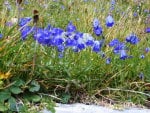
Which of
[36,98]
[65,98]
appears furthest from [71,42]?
[36,98]

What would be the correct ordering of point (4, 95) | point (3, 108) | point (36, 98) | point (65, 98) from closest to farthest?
point (3, 108), point (4, 95), point (36, 98), point (65, 98)

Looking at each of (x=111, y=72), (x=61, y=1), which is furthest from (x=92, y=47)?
(x=61, y=1)

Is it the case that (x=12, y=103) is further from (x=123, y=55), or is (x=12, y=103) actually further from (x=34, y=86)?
(x=123, y=55)

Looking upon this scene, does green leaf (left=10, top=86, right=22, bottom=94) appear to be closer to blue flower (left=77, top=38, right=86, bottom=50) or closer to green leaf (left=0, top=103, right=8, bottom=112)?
green leaf (left=0, top=103, right=8, bottom=112)

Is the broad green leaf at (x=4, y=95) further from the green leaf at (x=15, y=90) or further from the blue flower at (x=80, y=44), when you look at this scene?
the blue flower at (x=80, y=44)

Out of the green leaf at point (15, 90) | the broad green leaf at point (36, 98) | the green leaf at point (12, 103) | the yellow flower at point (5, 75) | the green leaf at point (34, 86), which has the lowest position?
the green leaf at point (12, 103)

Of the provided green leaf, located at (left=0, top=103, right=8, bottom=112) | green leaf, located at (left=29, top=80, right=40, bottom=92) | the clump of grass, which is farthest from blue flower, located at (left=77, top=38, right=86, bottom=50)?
green leaf, located at (left=0, top=103, right=8, bottom=112)

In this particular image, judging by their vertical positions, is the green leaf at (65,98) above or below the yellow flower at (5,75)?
below

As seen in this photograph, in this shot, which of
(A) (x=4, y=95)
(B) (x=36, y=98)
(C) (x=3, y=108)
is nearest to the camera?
(C) (x=3, y=108)

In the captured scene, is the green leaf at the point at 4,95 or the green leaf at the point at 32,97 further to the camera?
the green leaf at the point at 32,97

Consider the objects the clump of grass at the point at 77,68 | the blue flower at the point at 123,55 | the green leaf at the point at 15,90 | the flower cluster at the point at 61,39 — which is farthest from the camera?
the blue flower at the point at 123,55

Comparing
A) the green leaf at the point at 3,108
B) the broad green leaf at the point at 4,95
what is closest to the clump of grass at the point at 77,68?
the broad green leaf at the point at 4,95
